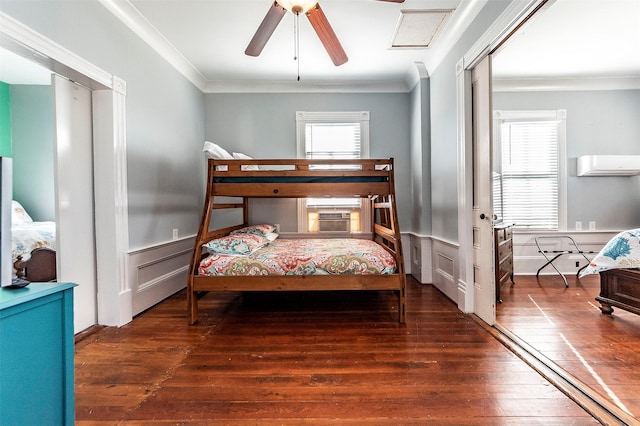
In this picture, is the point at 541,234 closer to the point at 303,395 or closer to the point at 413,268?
the point at 413,268

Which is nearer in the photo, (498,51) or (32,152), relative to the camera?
(498,51)

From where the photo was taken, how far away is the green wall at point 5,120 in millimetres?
3729

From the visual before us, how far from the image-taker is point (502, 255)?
3.00 m

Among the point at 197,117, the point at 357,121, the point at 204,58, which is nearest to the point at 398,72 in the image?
the point at 357,121

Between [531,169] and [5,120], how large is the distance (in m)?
7.11

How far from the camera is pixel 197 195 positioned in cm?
375

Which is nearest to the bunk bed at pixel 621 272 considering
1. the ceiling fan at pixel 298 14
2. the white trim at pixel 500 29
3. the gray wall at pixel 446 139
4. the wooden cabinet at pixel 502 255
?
the wooden cabinet at pixel 502 255

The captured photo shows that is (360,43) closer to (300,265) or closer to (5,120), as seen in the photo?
(300,265)

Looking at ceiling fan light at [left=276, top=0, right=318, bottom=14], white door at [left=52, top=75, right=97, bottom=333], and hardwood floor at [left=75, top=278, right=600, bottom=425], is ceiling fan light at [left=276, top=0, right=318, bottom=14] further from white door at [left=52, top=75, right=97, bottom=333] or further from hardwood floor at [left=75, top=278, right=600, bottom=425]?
hardwood floor at [left=75, top=278, right=600, bottom=425]

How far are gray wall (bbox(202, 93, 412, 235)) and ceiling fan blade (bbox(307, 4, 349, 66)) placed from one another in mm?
1669

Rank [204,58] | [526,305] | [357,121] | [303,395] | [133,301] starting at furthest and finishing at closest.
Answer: [357,121] → [204,58] → [526,305] → [133,301] → [303,395]

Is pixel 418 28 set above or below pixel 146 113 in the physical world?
above

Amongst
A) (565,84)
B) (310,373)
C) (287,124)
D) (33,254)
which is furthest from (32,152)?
(565,84)

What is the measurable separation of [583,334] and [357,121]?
10.5ft
